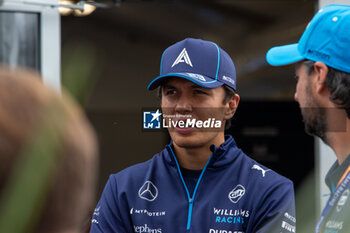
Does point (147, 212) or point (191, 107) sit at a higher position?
point (191, 107)

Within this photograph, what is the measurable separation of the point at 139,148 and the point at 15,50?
2.57 feet

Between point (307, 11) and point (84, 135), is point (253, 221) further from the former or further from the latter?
point (307, 11)

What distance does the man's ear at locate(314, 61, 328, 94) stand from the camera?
1.02 meters

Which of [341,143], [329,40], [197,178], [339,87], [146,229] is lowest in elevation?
[146,229]

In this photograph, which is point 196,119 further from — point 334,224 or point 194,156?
point 334,224

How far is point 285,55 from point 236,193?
37cm

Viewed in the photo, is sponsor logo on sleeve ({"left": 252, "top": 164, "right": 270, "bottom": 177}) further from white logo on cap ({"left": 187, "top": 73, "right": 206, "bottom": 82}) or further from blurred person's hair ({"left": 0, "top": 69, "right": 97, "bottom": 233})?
blurred person's hair ({"left": 0, "top": 69, "right": 97, "bottom": 233})

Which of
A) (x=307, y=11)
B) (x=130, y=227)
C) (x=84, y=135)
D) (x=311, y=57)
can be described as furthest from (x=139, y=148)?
(x=307, y=11)

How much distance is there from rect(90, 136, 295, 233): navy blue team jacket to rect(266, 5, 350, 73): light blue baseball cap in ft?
1.02

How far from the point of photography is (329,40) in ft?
3.46

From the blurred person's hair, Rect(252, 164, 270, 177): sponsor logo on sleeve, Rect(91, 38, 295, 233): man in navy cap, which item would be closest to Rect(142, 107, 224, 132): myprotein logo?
Rect(91, 38, 295, 233): man in navy cap

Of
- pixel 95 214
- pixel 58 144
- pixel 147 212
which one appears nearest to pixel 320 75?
pixel 147 212

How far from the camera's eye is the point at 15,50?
2148 mm

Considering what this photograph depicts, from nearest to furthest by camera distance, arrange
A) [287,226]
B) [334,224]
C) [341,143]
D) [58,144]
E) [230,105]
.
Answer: [58,144] < [334,224] < [341,143] < [287,226] < [230,105]
